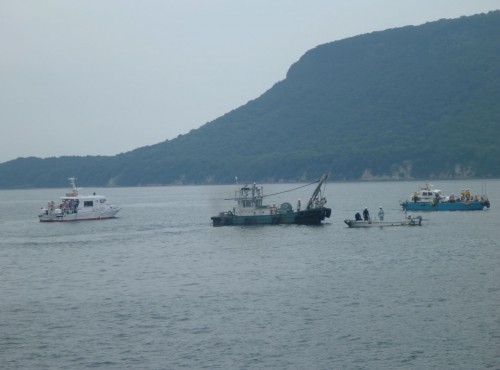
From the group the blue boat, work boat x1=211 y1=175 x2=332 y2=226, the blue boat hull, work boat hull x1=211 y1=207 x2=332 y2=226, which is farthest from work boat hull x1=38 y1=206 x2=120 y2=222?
the blue boat hull

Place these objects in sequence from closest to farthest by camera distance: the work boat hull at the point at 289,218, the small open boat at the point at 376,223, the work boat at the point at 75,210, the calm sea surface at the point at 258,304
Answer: the calm sea surface at the point at 258,304 < the small open boat at the point at 376,223 < the work boat hull at the point at 289,218 < the work boat at the point at 75,210

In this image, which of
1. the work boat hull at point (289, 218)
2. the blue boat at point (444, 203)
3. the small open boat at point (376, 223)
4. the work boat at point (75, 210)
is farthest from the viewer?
the work boat at point (75, 210)

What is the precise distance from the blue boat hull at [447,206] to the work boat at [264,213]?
24054 mm

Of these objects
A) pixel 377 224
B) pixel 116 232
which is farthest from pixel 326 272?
pixel 116 232

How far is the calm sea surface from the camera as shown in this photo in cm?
3809

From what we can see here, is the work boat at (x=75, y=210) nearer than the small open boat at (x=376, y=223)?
No

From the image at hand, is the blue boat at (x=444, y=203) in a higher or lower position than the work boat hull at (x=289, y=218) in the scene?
higher

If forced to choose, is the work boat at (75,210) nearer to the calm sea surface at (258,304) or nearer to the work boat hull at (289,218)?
the work boat hull at (289,218)

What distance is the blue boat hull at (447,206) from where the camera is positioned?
12219 cm

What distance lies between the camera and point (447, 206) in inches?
4838

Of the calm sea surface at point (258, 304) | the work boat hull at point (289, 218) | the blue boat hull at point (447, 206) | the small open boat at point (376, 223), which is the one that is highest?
the blue boat hull at point (447, 206)

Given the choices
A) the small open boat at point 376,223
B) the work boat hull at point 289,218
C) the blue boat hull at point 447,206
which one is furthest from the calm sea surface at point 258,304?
the blue boat hull at point 447,206

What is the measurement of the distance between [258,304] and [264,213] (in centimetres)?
5332

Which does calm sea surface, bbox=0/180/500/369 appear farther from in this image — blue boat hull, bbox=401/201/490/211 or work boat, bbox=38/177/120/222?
work boat, bbox=38/177/120/222
